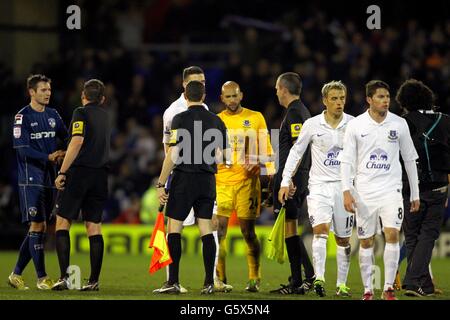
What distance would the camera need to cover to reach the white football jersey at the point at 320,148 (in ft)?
35.4

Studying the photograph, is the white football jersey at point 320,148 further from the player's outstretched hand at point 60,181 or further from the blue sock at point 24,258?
the blue sock at point 24,258

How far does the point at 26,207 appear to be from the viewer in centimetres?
1157

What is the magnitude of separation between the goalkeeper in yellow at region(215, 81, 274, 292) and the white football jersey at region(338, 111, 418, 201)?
2.03 metres

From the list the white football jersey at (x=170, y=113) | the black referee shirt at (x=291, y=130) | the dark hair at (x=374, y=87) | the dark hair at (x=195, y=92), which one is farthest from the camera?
the white football jersey at (x=170, y=113)

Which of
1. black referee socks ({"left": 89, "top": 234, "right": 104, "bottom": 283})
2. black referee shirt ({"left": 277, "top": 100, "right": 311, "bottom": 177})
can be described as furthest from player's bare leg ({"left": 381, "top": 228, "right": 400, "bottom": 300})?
black referee socks ({"left": 89, "top": 234, "right": 104, "bottom": 283})

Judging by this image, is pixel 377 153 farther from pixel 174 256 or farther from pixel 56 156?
pixel 56 156

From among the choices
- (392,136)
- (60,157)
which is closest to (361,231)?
(392,136)

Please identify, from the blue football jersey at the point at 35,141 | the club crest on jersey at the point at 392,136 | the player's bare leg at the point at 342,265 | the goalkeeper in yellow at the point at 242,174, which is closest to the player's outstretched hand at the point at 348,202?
the club crest on jersey at the point at 392,136

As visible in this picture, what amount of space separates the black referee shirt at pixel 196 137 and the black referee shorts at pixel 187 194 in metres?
0.07

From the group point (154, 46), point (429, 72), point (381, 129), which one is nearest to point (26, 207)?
point (381, 129)

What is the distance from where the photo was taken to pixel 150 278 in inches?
517

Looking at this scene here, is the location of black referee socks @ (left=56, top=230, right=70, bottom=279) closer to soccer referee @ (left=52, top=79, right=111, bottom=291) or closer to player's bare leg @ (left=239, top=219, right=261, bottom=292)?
soccer referee @ (left=52, top=79, right=111, bottom=291)

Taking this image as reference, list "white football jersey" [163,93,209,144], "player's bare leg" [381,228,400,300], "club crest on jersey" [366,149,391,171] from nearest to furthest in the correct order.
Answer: "player's bare leg" [381,228,400,300] → "club crest on jersey" [366,149,391,171] → "white football jersey" [163,93,209,144]

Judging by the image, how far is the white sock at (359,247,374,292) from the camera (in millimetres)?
10006
